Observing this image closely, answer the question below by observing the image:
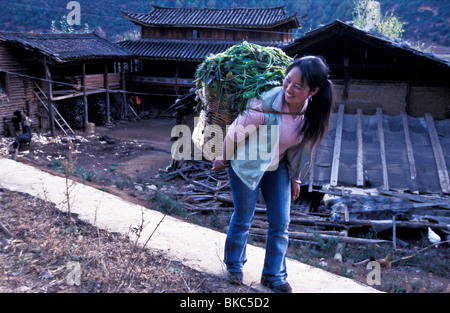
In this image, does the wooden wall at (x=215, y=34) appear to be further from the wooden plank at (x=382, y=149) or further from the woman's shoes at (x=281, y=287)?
the woman's shoes at (x=281, y=287)

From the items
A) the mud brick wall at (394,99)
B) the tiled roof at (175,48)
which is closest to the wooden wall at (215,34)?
the tiled roof at (175,48)

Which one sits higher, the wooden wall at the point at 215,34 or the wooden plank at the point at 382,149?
the wooden wall at the point at 215,34

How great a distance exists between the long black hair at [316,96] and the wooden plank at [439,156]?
6013 millimetres

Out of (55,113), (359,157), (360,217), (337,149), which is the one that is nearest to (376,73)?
(337,149)

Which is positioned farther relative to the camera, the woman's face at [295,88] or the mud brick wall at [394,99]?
the mud brick wall at [394,99]

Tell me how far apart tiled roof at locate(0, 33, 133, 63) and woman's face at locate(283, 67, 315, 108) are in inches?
621

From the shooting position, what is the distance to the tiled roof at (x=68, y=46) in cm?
1564

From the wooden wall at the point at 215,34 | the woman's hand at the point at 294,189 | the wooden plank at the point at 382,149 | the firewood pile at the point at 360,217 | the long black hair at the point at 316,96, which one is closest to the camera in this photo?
the long black hair at the point at 316,96

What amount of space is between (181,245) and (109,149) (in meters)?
13.4

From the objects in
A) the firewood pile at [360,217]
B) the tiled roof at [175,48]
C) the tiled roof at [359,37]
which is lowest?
the firewood pile at [360,217]

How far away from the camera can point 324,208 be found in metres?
7.41

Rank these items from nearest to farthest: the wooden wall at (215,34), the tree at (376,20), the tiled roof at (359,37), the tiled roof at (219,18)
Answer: the tiled roof at (359,37)
the tiled roof at (219,18)
the wooden wall at (215,34)
the tree at (376,20)

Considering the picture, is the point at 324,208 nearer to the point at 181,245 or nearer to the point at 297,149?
the point at 181,245
